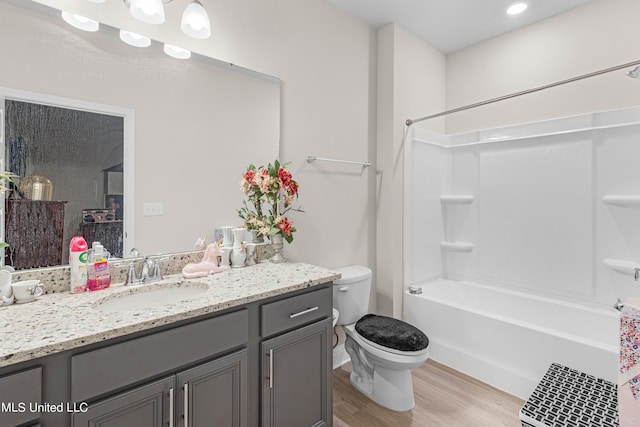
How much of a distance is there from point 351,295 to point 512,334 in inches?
43.4

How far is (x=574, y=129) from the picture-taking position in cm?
238

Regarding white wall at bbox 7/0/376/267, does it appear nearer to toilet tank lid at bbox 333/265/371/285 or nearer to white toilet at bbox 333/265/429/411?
toilet tank lid at bbox 333/265/371/285

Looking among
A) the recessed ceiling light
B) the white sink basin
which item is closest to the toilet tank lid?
the white sink basin

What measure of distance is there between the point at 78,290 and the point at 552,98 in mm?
3371

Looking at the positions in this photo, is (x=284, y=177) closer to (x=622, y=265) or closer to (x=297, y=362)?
(x=297, y=362)

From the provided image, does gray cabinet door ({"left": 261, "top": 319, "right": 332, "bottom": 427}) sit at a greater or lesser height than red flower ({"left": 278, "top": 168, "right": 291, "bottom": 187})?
lesser

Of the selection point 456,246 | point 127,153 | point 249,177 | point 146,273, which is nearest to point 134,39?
point 127,153

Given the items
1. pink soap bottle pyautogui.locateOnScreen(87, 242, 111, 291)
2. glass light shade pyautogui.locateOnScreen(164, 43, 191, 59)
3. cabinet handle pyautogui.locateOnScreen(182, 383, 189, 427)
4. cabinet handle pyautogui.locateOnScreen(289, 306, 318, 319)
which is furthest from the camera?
glass light shade pyautogui.locateOnScreen(164, 43, 191, 59)

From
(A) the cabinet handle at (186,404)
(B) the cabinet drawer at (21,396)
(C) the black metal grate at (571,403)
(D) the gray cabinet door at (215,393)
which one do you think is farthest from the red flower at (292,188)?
(C) the black metal grate at (571,403)

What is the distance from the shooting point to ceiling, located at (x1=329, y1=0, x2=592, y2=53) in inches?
91.8

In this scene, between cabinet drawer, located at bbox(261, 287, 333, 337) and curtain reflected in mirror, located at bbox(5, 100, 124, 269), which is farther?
cabinet drawer, located at bbox(261, 287, 333, 337)

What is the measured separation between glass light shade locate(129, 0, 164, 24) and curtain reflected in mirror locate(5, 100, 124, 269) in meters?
0.46

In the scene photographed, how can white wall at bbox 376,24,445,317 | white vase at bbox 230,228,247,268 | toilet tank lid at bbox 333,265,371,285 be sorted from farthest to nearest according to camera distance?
white wall at bbox 376,24,445,317 < toilet tank lid at bbox 333,265,371,285 < white vase at bbox 230,228,247,268

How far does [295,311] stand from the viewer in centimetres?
145
